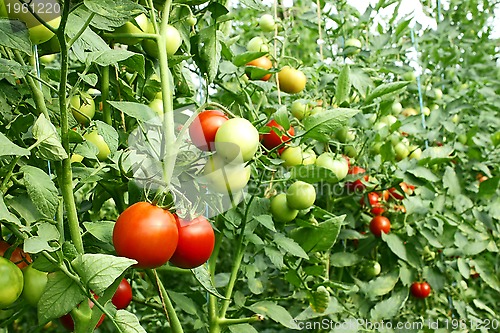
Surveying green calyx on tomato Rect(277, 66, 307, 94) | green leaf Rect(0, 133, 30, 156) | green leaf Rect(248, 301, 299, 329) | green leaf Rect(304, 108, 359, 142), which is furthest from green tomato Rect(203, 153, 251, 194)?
green calyx on tomato Rect(277, 66, 307, 94)

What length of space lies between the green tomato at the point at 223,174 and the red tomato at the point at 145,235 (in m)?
0.11

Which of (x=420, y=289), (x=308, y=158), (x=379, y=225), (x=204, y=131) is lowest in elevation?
(x=420, y=289)

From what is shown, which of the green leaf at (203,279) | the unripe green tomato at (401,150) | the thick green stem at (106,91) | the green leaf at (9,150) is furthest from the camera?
the unripe green tomato at (401,150)

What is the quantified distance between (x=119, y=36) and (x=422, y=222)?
995 mm

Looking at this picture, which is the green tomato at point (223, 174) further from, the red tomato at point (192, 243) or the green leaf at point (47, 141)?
the green leaf at point (47, 141)

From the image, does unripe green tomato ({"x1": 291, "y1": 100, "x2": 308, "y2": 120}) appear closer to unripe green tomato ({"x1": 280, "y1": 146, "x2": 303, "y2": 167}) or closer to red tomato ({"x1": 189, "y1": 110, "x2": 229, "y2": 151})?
unripe green tomato ({"x1": 280, "y1": 146, "x2": 303, "y2": 167})

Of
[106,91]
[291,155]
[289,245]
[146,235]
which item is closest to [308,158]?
[291,155]

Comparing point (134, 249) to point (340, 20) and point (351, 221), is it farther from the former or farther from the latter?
point (340, 20)

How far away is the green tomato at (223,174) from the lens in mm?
704

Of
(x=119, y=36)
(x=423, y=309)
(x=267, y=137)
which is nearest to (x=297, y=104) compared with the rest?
(x=267, y=137)

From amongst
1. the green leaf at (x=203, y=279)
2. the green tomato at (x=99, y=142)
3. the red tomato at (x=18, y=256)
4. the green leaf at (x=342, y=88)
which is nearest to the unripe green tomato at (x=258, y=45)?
the green leaf at (x=342, y=88)

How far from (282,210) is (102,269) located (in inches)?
21.0

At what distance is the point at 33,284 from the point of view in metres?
0.64

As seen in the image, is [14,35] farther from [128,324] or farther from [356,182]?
[356,182]
